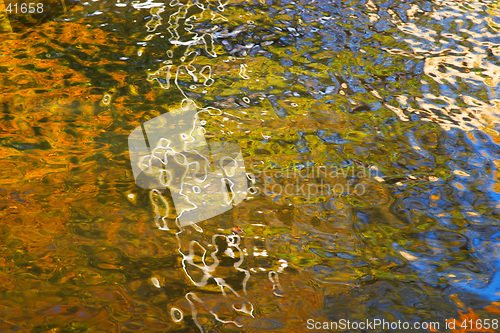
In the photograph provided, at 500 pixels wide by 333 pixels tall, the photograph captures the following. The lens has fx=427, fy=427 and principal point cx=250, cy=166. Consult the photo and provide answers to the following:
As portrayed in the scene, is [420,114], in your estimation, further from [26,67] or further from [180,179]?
[26,67]

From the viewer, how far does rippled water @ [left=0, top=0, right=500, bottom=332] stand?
1.10 metres

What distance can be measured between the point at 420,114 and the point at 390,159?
367 mm

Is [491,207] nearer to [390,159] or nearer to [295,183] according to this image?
[390,159]

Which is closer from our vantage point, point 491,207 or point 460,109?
point 491,207

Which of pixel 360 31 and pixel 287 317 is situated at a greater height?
pixel 360 31

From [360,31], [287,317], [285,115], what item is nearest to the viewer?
Answer: [287,317]

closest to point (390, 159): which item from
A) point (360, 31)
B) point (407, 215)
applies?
point (407, 215)

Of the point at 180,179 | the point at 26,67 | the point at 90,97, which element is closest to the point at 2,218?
the point at 180,179

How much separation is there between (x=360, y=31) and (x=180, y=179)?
154cm

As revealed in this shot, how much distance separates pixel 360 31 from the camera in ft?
8.05

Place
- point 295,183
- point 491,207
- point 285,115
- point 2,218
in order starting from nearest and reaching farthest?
1. point 2,218
2. point 491,207
3. point 295,183
4. point 285,115

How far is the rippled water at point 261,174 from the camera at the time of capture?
1097 mm

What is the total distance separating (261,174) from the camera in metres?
1.52

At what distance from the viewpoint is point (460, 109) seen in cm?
185
